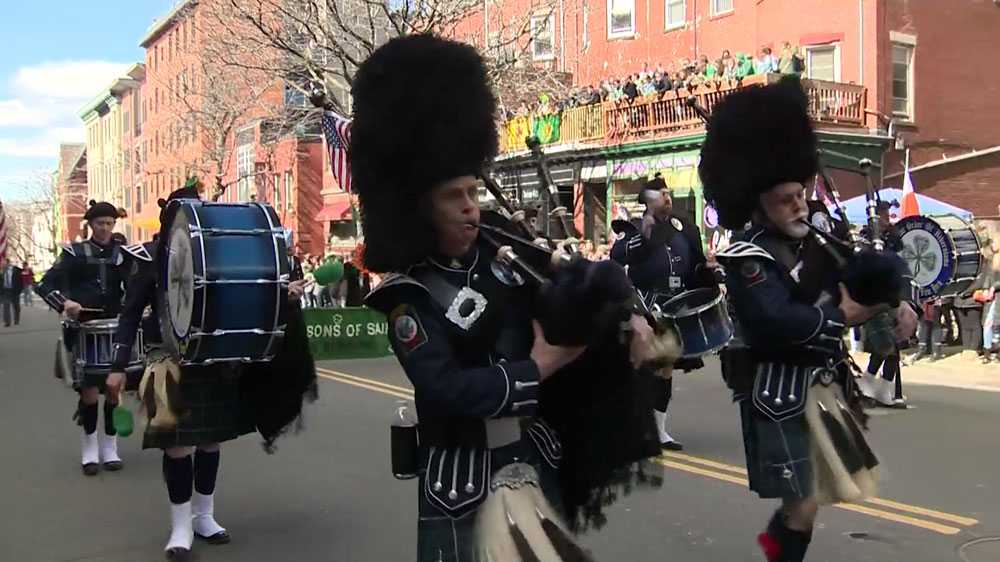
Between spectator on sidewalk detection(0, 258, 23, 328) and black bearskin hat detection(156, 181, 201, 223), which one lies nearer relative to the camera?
black bearskin hat detection(156, 181, 201, 223)

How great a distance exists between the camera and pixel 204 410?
5527 mm

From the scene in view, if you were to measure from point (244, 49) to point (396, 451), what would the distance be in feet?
70.5

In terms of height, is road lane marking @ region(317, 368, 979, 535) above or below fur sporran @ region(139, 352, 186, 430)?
below

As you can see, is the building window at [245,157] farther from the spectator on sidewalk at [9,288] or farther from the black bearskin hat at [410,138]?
the black bearskin hat at [410,138]

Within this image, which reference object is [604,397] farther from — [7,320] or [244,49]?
[7,320]

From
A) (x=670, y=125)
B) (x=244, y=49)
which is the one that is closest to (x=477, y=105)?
(x=670, y=125)

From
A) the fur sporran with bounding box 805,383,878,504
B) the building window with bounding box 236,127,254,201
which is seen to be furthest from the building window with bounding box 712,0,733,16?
the building window with bounding box 236,127,254,201

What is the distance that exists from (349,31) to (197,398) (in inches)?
596

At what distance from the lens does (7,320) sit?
93.9 feet

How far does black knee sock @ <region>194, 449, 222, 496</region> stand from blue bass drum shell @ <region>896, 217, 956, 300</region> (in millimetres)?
8005

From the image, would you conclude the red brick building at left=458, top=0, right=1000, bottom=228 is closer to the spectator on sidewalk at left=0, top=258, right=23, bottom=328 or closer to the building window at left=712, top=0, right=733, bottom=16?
the building window at left=712, top=0, right=733, bottom=16

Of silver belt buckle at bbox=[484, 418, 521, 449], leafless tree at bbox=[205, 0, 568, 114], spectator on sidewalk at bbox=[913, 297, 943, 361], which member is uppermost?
leafless tree at bbox=[205, 0, 568, 114]

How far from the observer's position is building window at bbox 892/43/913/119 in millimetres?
20953

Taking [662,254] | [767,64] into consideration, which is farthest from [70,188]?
[662,254]
